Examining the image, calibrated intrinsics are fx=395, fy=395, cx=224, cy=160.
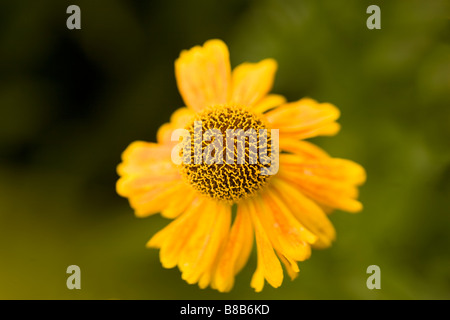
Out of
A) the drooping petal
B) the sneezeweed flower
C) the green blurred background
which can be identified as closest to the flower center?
the sneezeweed flower

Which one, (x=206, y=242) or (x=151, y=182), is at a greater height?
(x=151, y=182)

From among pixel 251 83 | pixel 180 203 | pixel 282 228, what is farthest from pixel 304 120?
pixel 180 203

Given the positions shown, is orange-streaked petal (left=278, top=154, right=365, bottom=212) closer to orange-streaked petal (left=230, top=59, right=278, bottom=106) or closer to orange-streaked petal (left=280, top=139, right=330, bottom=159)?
orange-streaked petal (left=280, top=139, right=330, bottom=159)

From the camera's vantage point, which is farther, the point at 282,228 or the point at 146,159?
the point at 146,159

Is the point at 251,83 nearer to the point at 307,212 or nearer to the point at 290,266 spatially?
the point at 307,212

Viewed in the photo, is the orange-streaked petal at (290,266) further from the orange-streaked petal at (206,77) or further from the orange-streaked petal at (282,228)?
the orange-streaked petal at (206,77)

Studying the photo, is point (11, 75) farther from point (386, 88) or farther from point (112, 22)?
point (386, 88)

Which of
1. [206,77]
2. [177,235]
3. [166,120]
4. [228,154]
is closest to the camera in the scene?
[228,154]

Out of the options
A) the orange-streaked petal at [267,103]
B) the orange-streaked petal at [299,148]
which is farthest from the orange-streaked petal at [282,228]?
the orange-streaked petal at [267,103]
